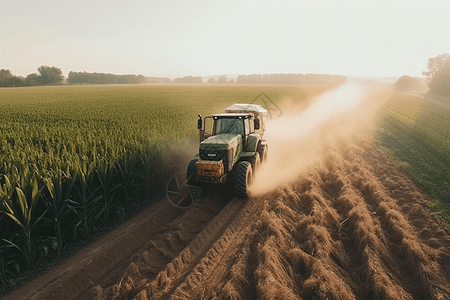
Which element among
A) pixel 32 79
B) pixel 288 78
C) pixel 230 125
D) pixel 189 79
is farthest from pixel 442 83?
pixel 32 79

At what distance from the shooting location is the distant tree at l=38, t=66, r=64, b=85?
395 feet

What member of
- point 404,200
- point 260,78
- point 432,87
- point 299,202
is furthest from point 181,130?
point 260,78

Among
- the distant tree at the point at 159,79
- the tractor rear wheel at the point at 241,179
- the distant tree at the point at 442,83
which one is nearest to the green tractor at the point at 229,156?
the tractor rear wheel at the point at 241,179

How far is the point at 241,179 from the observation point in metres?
8.60


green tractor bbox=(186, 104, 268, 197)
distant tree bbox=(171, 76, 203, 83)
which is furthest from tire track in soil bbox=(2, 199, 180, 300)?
distant tree bbox=(171, 76, 203, 83)

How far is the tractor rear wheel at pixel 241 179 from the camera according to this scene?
28.1ft

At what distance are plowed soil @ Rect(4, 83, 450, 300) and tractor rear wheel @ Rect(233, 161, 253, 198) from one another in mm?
333

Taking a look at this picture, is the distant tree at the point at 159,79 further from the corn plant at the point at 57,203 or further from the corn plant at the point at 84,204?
the corn plant at the point at 57,203

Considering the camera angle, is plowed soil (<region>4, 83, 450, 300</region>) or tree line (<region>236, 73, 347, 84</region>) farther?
tree line (<region>236, 73, 347, 84</region>)

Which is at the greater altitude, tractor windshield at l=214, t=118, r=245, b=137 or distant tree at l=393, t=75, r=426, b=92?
tractor windshield at l=214, t=118, r=245, b=137

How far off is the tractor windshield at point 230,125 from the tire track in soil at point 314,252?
249 cm

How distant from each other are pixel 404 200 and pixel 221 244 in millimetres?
5956

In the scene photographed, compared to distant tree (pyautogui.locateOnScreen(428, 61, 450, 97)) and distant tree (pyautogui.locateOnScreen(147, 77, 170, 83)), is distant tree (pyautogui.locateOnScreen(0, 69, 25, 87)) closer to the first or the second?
distant tree (pyautogui.locateOnScreen(147, 77, 170, 83))

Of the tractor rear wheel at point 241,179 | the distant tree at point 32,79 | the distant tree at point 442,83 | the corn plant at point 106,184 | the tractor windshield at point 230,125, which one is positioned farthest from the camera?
the distant tree at point 32,79
